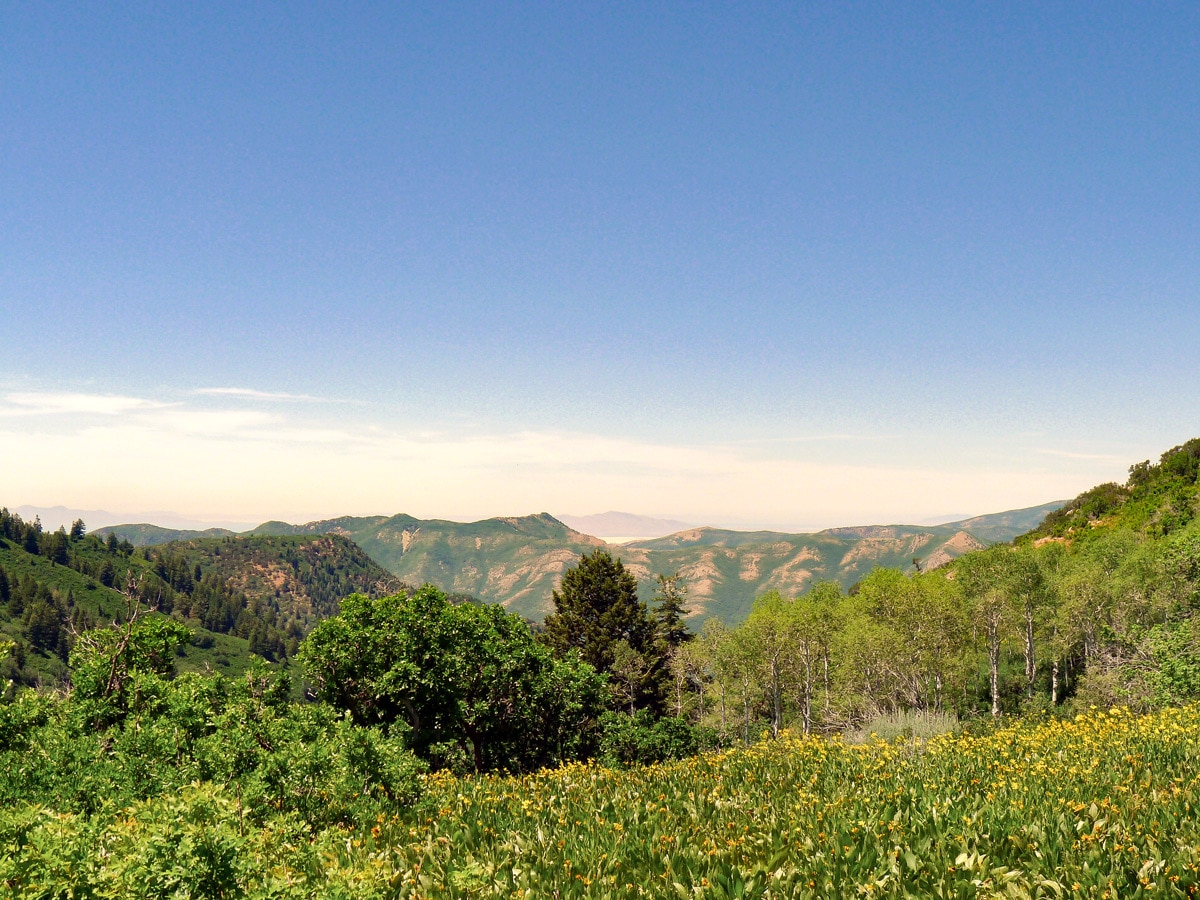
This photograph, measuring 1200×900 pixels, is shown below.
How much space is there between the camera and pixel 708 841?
9.78 meters

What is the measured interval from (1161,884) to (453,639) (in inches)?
902

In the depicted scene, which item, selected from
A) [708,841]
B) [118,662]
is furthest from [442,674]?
[708,841]

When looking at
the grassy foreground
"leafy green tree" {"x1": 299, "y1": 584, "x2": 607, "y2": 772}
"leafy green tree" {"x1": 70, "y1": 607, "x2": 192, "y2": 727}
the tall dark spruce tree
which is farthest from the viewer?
the tall dark spruce tree

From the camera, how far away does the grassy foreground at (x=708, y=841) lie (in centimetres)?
727

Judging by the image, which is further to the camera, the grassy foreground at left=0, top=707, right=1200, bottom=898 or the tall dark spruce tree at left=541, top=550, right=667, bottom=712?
the tall dark spruce tree at left=541, top=550, right=667, bottom=712

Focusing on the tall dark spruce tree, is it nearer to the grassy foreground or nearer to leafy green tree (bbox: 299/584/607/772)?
leafy green tree (bbox: 299/584/607/772)

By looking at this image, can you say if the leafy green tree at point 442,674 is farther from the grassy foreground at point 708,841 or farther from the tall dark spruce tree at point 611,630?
the tall dark spruce tree at point 611,630

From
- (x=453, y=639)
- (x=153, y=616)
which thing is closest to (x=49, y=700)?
(x=153, y=616)

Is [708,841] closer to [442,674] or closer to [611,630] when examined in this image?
[442,674]

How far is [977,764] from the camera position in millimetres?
14922

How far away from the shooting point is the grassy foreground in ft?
23.8

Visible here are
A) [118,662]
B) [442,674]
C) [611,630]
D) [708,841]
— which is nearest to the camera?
[708,841]

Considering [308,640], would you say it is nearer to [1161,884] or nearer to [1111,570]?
[1161,884]

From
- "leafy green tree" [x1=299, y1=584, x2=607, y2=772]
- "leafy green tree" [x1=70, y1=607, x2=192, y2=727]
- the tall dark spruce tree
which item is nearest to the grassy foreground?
"leafy green tree" [x1=299, y1=584, x2=607, y2=772]
